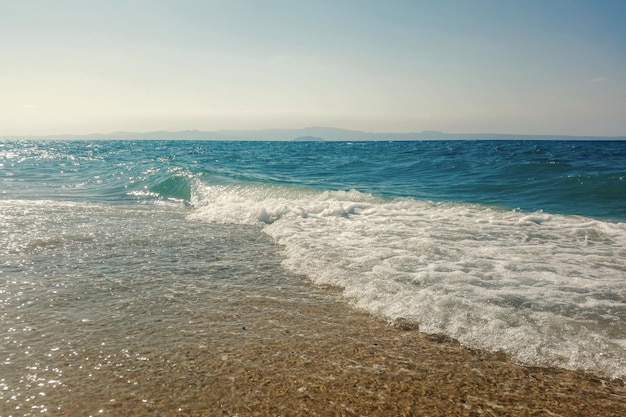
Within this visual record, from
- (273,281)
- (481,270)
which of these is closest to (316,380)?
(273,281)

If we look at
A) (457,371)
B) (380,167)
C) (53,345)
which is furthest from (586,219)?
(380,167)

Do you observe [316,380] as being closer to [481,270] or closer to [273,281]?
[273,281]

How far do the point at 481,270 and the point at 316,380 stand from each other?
378 centimetres

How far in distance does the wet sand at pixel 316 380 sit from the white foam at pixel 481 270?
415mm

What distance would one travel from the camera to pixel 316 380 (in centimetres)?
351

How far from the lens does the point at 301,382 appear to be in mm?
3484

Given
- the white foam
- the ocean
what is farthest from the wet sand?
the white foam

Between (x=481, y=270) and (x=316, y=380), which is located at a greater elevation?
(x=481, y=270)

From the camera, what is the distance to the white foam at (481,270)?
427cm

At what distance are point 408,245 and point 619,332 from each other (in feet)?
12.4

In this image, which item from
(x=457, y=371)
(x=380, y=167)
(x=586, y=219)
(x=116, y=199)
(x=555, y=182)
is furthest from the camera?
(x=380, y=167)

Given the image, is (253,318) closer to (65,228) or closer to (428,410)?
(428,410)

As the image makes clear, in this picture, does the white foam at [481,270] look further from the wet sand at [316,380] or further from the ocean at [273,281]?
the wet sand at [316,380]

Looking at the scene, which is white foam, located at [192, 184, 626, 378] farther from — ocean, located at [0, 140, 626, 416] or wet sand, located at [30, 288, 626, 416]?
wet sand, located at [30, 288, 626, 416]
